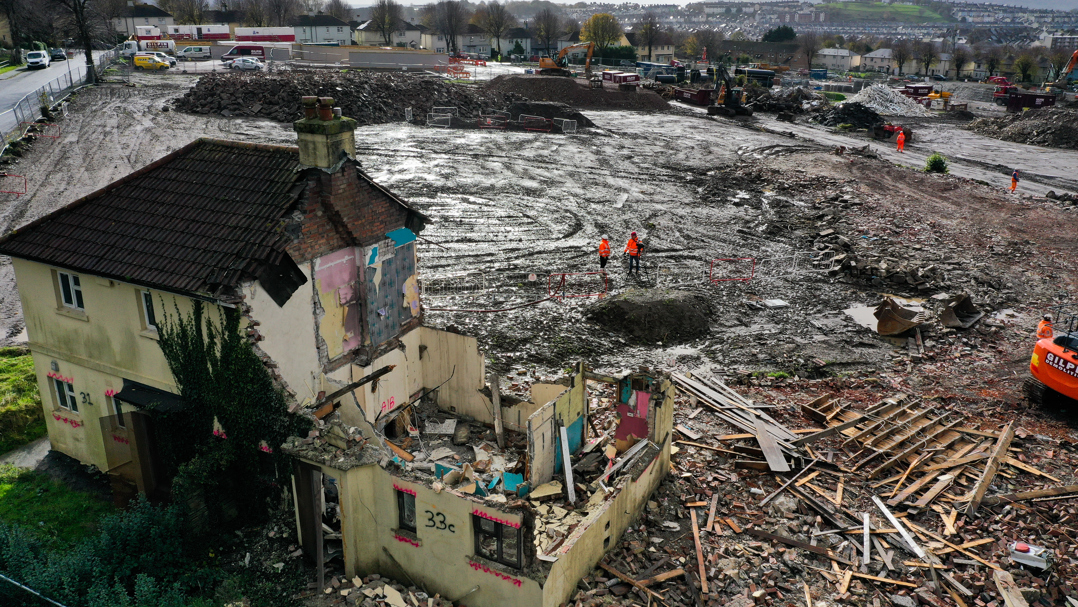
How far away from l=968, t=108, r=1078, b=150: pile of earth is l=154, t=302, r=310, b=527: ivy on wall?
60.2m

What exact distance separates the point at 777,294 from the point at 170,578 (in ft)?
63.9

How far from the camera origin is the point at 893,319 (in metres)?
21.2

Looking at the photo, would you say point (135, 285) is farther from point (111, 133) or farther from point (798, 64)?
point (798, 64)

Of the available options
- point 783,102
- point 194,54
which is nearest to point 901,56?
point 783,102

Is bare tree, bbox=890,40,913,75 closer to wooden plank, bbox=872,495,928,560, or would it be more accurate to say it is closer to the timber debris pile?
the timber debris pile

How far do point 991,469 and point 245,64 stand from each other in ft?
235

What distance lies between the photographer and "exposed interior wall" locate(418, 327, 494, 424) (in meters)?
15.2

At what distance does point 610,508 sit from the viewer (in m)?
11.4

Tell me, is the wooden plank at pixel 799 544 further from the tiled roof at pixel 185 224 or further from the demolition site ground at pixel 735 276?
the tiled roof at pixel 185 224

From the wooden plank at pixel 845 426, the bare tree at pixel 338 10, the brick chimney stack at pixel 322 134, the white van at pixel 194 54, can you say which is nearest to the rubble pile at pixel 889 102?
the wooden plank at pixel 845 426

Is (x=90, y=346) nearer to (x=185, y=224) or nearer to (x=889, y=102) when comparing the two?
(x=185, y=224)

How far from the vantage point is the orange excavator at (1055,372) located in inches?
621

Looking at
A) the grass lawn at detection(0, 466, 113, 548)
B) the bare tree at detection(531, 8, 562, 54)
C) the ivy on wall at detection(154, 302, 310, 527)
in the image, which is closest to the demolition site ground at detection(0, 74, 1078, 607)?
the ivy on wall at detection(154, 302, 310, 527)

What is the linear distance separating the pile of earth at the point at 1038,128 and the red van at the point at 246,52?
227 feet
